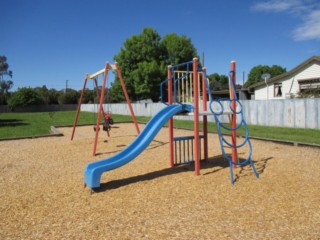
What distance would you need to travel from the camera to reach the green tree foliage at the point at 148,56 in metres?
36.7

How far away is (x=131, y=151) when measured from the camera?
236 inches

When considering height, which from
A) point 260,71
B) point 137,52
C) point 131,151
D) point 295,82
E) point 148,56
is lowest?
point 131,151

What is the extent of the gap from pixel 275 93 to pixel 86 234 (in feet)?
81.7

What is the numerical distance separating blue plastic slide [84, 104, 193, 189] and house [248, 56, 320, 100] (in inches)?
690

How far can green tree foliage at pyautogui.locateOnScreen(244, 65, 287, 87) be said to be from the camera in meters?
78.1

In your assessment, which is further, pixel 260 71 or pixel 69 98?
pixel 260 71

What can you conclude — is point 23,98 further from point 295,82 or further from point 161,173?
point 161,173

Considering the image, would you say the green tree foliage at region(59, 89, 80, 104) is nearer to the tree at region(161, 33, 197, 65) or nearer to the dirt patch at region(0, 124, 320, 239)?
the tree at region(161, 33, 197, 65)

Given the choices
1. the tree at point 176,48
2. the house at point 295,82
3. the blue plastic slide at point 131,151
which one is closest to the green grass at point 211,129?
the blue plastic slide at point 131,151

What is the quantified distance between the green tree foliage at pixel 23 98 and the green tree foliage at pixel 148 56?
2866cm

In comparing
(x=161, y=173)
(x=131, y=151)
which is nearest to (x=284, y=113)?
(x=161, y=173)

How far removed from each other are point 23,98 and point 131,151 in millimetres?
60190

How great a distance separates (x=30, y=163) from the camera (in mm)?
7949

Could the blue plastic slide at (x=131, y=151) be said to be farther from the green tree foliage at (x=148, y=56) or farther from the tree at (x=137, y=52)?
the tree at (x=137, y=52)
